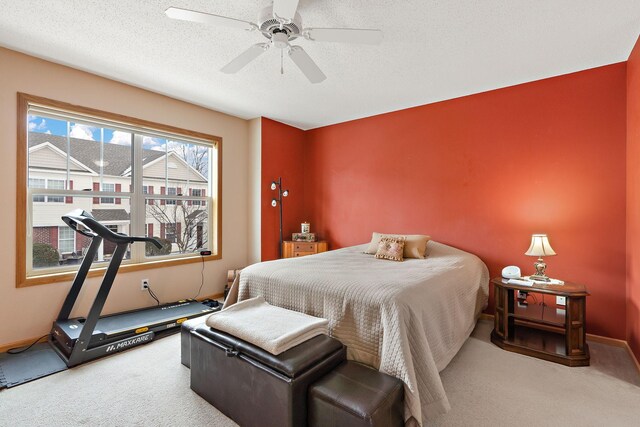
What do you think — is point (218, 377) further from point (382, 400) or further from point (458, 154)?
point (458, 154)

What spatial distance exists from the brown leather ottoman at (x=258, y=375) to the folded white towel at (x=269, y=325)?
39 millimetres

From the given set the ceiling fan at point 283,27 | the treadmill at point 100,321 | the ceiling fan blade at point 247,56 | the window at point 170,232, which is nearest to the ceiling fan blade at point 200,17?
the ceiling fan at point 283,27

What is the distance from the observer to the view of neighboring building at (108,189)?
2.97 m

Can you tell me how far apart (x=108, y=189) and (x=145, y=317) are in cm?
148

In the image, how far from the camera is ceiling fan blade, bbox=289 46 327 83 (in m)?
2.16

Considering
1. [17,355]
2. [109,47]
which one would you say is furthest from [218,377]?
[109,47]

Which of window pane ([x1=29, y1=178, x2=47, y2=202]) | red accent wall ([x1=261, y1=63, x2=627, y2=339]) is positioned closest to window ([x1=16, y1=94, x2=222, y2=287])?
window pane ([x1=29, y1=178, x2=47, y2=202])

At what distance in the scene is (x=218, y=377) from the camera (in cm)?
184

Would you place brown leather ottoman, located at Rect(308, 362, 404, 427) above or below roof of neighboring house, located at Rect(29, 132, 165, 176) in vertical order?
below

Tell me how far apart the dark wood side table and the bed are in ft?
0.88

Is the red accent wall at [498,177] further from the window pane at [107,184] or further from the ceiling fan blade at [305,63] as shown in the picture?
the ceiling fan blade at [305,63]

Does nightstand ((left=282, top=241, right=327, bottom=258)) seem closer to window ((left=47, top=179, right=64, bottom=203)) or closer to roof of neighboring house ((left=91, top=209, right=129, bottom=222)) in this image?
→ roof of neighboring house ((left=91, top=209, right=129, bottom=222))

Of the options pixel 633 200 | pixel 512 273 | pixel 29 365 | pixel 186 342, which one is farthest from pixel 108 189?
pixel 633 200

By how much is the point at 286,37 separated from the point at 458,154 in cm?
256
